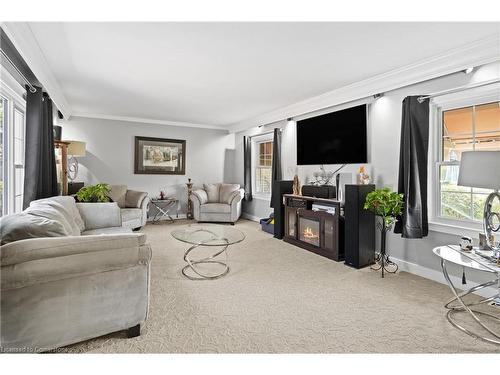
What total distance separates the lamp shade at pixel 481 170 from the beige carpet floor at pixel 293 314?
3.63 feet

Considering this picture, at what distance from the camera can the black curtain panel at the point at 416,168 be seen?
314cm

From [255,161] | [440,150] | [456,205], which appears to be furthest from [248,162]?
[456,205]

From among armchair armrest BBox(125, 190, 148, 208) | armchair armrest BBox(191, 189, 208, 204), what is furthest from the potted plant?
armchair armrest BBox(125, 190, 148, 208)

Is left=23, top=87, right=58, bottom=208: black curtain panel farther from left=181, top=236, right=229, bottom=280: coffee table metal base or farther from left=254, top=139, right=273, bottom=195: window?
left=254, top=139, right=273, bottom=195: window

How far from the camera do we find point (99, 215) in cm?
358

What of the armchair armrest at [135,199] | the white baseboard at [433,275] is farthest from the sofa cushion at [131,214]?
the white baseboard at [433,275]

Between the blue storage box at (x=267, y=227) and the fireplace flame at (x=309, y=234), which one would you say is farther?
the blue storage box at (x=267, y=227)

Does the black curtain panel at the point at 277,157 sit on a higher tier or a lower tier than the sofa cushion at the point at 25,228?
higher

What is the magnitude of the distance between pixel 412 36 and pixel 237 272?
2940 mm

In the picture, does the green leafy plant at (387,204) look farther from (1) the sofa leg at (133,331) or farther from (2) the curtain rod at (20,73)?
(2) the curtain rod at (20,73)

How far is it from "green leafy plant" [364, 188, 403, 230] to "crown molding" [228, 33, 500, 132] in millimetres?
1338

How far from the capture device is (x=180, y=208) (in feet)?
22.6

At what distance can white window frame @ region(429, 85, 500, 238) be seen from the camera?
2.78m
